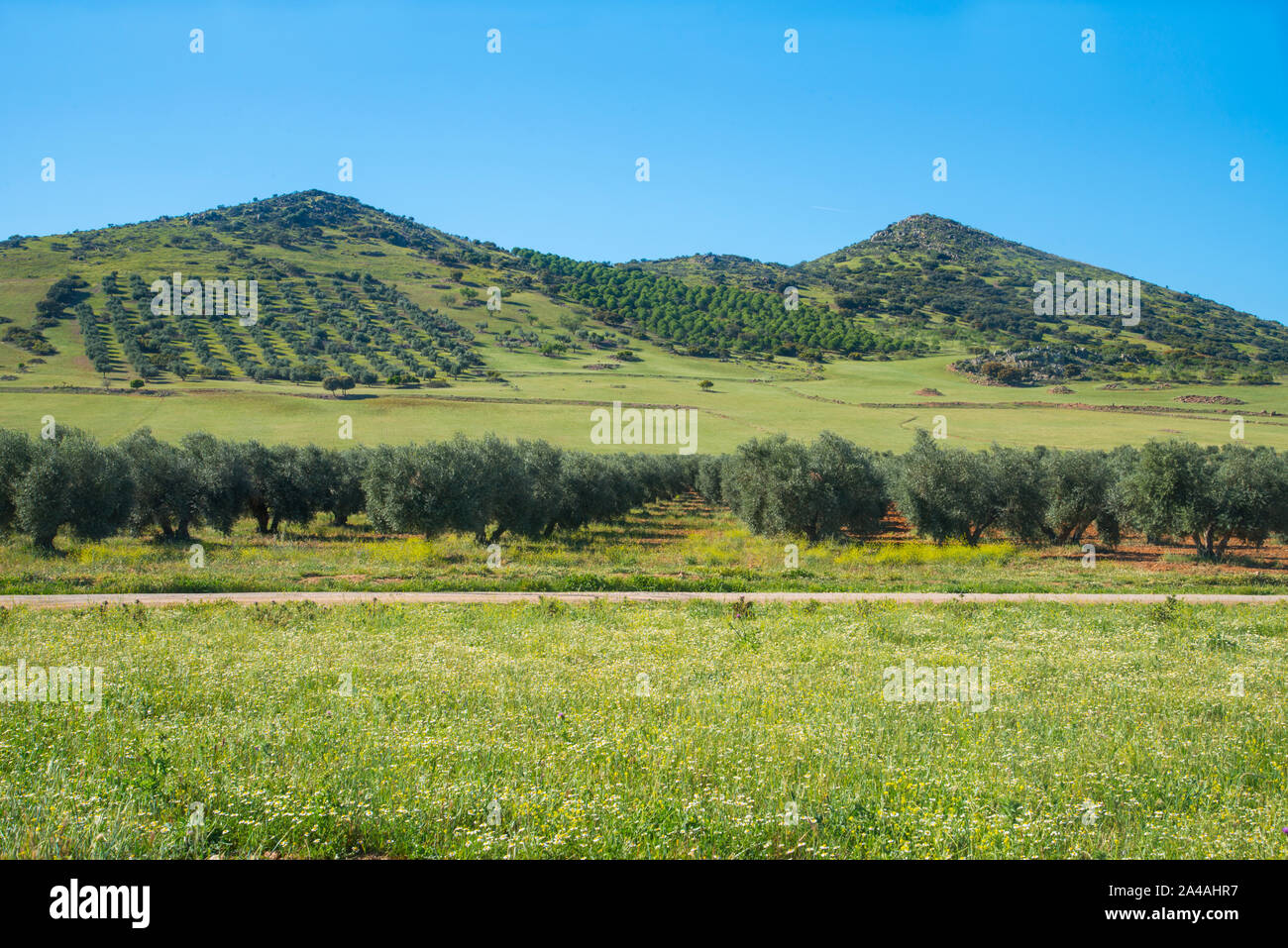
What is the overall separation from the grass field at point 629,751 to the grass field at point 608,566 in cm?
1088

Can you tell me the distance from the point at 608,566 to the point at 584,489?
23761mm

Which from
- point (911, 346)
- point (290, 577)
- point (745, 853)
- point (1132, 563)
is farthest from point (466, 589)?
point (911, 346)

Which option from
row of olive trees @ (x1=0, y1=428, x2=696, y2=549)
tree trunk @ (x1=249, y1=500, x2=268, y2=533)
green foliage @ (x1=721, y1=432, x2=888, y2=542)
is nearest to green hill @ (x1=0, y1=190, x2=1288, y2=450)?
row of olive trees @ (x1=0, y1=428, x2=696, y2=549)

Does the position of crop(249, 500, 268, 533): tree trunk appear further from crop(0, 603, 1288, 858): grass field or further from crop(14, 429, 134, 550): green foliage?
crop(0, 603, 1288, 858): grass field

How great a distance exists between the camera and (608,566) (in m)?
33.5

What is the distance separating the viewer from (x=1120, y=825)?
7000 millimetres

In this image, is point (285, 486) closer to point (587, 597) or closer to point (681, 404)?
point (587, 597)

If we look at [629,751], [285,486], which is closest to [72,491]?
[285,486]

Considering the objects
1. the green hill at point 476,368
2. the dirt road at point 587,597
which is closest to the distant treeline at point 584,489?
the dirt road at point 587,597

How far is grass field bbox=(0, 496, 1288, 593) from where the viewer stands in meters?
27.2

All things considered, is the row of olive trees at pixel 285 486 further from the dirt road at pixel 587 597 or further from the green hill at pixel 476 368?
the green hill at pixel 476 368

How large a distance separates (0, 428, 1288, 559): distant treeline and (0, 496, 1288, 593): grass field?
1921mm

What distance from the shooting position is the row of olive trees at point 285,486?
3722cm
